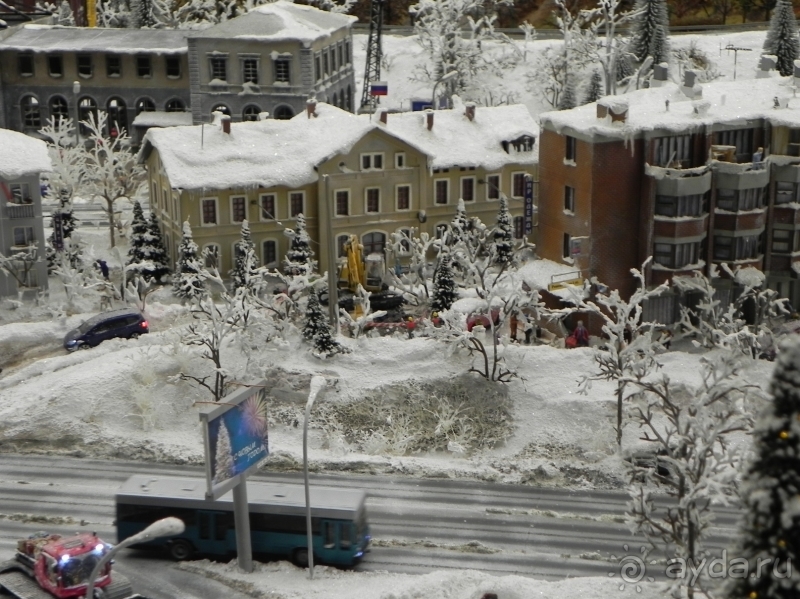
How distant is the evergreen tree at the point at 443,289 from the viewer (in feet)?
221

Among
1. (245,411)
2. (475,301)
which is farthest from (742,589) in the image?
(475,301)

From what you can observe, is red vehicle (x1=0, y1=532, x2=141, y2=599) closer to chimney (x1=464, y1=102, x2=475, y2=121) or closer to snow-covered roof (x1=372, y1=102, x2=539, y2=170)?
snow-covered roof (x1=372, y1=102, x2=539, y2=170)

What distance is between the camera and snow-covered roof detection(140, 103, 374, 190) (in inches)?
3000

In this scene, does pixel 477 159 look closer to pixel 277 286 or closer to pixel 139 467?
pixel 277 286

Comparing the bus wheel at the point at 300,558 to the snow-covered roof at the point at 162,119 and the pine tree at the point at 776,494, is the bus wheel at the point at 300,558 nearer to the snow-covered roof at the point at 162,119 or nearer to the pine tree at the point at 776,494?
the pine tree at the point at 776,494

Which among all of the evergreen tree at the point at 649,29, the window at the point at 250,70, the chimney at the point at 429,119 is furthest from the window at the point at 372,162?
Answer: the evergreen tree at the point at 649,29

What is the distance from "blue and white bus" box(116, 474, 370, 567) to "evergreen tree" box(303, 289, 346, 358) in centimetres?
1602

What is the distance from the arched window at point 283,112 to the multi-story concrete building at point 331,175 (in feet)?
47.4

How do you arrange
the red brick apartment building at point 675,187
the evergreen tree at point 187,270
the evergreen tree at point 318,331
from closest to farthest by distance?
1. the evergreen tree at point 318,331
2. the red brick apartment building at point 675,187
3. the evergreen tree at point 187,270

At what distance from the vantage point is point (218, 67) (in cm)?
9738

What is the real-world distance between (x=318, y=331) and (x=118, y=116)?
157 feet

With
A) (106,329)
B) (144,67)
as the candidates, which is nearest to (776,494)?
(106,329)

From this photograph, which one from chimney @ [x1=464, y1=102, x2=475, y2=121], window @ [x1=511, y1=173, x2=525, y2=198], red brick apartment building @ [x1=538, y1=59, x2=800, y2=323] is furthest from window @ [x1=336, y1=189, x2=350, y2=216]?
red brick apartment building @ [x1=538, y1=59, x2=800, y2=323]

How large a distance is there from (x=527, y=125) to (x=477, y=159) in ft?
16.3
